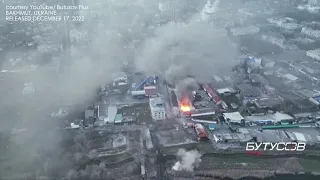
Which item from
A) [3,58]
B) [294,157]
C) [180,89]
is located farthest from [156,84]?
[3,58]

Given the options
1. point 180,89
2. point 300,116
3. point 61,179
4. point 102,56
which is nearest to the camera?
point 61,179

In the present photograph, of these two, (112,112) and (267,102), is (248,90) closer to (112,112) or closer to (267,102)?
(267,102)

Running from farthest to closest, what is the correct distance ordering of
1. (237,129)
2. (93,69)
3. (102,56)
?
(102,56) < (93,69) < (237,129)

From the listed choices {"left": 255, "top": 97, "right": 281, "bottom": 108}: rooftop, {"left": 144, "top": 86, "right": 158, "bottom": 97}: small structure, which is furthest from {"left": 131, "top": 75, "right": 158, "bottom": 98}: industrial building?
{"left": 255, "top": 97, "right": 281, "bottom": 108}: rooftop

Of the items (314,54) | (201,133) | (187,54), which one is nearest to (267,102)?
(201,133)

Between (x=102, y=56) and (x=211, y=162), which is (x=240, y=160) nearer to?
(x=211, y=162)

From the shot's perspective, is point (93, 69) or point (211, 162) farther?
point (93, 69)
